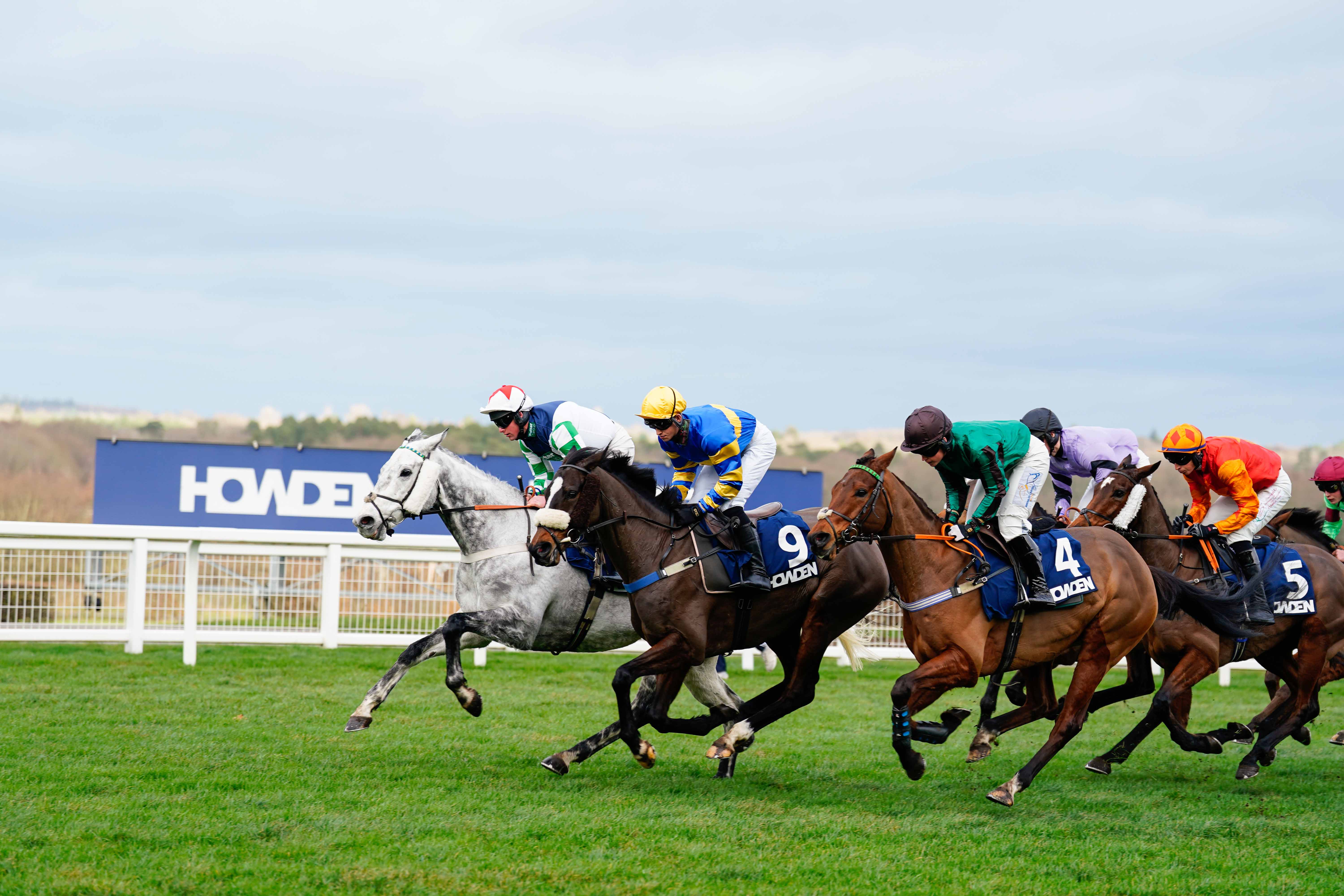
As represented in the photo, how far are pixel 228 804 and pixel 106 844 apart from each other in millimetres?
736

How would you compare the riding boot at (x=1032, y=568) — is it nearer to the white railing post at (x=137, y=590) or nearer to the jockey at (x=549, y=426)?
the jockey at (x=549, y=426)

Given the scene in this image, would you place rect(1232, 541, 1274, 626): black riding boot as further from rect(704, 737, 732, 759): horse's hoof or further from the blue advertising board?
the blue advertising board

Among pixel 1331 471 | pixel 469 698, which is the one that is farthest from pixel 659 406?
pixel 1331 471

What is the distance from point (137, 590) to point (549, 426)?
528cm

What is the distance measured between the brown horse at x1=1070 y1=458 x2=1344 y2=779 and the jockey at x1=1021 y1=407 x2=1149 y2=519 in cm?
14

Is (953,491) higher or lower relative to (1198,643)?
higher

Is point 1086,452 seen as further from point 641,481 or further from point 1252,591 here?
point 641,481

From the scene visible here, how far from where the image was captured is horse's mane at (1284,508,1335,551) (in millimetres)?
8203

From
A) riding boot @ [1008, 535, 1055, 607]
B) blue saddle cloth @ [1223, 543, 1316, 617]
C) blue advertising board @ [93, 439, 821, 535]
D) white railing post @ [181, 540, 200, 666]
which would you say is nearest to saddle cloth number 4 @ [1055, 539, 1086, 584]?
riding boot @ [1008, 535, 1055, 607]

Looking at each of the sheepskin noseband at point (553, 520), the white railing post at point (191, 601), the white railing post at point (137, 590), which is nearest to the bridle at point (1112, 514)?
the sheepskin noseband at point (553, 520)

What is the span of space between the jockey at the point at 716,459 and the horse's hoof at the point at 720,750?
2.38ft

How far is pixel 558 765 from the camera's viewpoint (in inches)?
236

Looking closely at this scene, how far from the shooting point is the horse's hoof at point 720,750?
5.66 metres

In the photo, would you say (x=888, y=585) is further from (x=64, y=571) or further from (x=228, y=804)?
(x=64, y=571)
